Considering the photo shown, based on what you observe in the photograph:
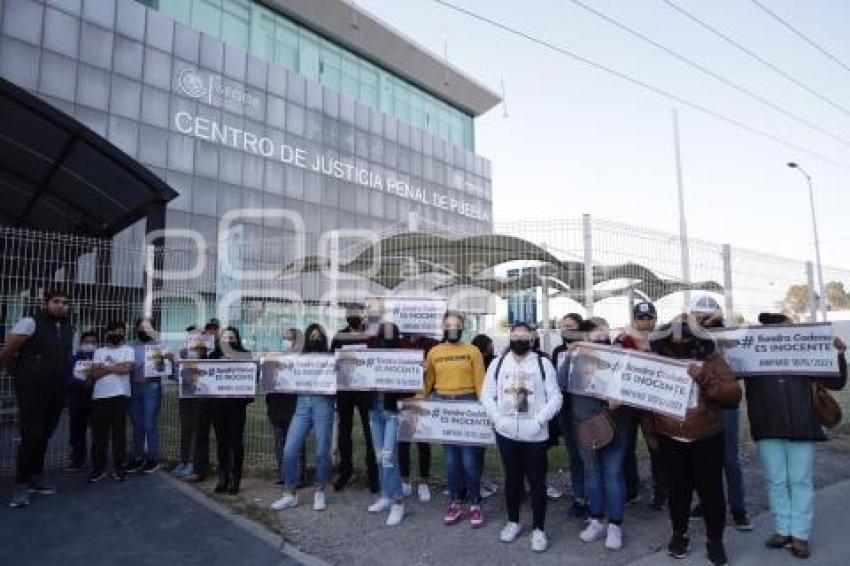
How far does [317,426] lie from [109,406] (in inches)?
115

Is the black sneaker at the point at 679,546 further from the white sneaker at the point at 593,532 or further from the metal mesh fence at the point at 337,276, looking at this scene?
the metal mesh fence at the point at 337,276

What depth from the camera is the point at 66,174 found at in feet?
37.0

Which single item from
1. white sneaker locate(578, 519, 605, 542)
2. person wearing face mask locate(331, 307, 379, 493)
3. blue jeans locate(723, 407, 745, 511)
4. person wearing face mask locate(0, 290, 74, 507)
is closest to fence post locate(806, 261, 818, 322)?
blue jeans locate(723, 407, 745, 511)

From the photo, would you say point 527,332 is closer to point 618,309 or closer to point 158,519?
point 618,309

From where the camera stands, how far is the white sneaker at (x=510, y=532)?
5.35m

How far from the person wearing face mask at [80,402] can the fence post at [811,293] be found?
1192cm

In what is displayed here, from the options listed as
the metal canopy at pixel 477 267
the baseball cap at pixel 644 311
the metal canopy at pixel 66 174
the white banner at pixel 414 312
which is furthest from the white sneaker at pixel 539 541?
the metal canopy at pixel 66 174

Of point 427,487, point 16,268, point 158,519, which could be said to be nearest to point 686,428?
point 427,487

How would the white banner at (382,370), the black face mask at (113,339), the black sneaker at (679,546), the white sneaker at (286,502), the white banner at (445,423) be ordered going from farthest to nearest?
the black face mask at (113,339)
the white banner at (382,370)
the white sneaker at (286,502)
the white banner at (445,423)
the black sneaker at (679,546)

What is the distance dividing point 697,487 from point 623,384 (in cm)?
100

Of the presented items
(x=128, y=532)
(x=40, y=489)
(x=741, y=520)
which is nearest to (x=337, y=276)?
(x=128, y=532)

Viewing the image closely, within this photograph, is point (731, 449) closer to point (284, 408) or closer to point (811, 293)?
point (284, 408)

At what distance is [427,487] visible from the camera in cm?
684

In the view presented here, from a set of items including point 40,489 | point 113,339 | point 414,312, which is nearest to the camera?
point 40,489
